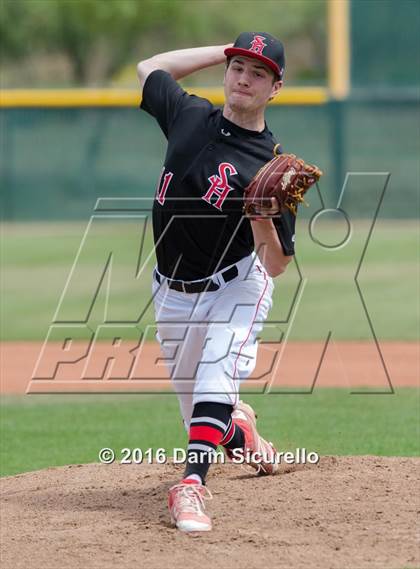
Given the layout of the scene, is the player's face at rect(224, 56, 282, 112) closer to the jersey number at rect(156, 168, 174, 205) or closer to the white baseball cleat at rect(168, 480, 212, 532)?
the jersey number at rect(156, 168, 174, 205)

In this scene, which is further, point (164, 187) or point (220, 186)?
point (164, 187)

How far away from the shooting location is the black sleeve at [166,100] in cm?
520

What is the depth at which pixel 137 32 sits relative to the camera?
39875 mm

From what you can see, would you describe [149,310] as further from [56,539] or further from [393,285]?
[56,539]

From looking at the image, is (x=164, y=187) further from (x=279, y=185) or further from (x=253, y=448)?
(x=253, y=448)

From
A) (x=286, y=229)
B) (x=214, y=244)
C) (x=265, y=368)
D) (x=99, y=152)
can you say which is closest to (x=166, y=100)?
(x=214, y=244)

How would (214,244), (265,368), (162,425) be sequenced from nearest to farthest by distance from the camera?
(214,244) → (162,425) → (265,368)

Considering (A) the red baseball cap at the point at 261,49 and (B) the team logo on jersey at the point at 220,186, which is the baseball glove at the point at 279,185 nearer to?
(B) the team logo on jersey at the point at 220,186

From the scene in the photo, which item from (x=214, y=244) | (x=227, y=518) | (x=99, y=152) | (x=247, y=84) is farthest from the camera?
(x=99, y=152)

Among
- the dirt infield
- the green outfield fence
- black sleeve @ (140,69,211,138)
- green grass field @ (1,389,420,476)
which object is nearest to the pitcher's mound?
green grass field @ (1,389,420,476)

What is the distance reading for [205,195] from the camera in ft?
16.1

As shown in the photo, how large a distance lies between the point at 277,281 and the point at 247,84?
32.0 feet

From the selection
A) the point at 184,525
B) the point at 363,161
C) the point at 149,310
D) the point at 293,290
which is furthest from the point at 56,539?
the point at 363,161

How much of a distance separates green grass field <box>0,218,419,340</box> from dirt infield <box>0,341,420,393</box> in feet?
2.32
